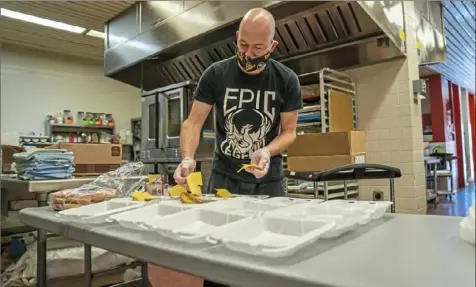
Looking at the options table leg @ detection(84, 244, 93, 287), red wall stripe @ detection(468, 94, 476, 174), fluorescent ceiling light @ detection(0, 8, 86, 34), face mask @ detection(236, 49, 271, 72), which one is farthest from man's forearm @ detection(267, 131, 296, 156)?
red wall stripe @ detection(468, 94, 476, 174)

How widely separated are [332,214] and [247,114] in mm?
777

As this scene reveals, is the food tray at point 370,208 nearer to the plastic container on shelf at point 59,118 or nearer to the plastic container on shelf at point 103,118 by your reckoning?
the plastic container on shelf at point 59,118

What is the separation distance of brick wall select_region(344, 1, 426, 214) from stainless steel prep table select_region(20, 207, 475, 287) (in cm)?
244

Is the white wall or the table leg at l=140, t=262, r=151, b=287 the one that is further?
the white wall

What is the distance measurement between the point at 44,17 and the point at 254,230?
15.2 feet

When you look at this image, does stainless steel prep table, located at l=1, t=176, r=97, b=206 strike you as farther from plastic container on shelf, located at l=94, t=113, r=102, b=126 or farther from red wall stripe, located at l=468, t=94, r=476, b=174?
red wall stripe, located at l=468, t=94, r=476, b=174

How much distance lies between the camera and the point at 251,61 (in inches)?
56.7

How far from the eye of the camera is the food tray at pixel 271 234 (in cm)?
55

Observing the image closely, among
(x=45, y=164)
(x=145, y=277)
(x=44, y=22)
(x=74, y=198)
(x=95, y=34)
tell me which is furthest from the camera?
(x=95, y=34)

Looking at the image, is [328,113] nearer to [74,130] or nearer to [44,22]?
[44,22]

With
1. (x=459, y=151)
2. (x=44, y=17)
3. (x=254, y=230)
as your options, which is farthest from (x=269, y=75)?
(x=459, y=151)

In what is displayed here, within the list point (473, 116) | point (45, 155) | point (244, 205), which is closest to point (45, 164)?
point (45, 155)

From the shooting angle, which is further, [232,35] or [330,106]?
[232,35]

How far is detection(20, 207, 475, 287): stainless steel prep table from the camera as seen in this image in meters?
0.45
